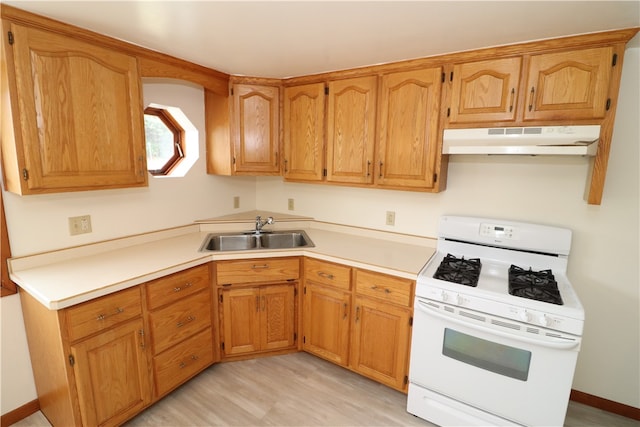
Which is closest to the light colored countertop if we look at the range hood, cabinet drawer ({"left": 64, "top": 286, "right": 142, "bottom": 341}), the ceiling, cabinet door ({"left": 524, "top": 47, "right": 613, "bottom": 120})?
cabinet drawer ({"left": 64, "top": 286, "right": 142, "bottom": 341})

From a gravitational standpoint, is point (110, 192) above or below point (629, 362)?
above

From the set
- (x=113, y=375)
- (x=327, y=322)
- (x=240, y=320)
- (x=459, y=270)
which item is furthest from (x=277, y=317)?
(x=459, y=270)

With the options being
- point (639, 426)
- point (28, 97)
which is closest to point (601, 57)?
point (639, 426)

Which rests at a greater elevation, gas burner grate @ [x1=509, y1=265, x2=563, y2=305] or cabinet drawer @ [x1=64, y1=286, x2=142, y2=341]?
gas burner grate @ [x1=509, y1=265, x2=563, y2=305]

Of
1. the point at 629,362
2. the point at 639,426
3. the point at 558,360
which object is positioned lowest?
the point at 639,426

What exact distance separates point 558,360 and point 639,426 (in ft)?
3.49

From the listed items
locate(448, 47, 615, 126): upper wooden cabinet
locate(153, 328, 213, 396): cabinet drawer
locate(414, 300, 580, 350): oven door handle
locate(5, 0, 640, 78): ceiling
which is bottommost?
locate(153, 328, 213, 396): cabinet drawer

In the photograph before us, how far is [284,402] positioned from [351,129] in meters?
1.91

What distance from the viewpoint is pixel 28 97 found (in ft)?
4.85

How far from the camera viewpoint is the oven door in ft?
4.94

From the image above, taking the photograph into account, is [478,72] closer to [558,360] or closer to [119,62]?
[558,360]

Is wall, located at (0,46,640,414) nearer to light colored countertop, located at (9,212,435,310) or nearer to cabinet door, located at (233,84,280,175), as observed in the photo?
light colored countertop, located at (9,212,435,310)

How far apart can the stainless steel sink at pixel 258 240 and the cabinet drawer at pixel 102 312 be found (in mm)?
851

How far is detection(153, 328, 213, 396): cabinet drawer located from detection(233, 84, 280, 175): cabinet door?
1.31 metres
